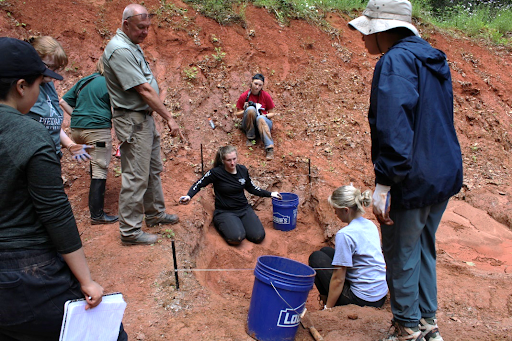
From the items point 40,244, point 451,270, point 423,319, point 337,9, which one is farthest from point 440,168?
point 337,9

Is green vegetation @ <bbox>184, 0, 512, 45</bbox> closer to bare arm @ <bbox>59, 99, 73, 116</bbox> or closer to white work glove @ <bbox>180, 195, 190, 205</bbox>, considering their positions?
bare arm @ <bbox>59, 99, 73, 116</bbox>

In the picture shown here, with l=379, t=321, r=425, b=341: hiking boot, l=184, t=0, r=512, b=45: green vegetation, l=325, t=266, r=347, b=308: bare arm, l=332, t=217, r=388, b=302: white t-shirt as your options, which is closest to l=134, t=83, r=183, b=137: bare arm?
l=332, t=217, r=388, b=302: white t-shirt

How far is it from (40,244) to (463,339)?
2969 mm

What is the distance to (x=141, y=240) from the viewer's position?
4289 millimetres

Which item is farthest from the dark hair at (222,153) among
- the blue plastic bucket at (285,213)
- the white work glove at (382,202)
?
the white work glove at (382,202)

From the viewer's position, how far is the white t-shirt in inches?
128

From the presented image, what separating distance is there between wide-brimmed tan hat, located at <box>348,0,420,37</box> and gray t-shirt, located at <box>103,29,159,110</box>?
2.26m

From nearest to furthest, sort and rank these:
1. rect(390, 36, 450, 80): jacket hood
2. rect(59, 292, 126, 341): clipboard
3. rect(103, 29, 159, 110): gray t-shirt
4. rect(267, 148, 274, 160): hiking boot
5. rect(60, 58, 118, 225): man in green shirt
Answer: rect(59, 292, 126, 341): clipboard → rect(390, 36, 450, 80): jacket hood → rect(103, 29, 159, 110): gray t-shirt → rect(60, 58, 118, 225): man in green shirt → rect(267, 148, 274, 160): hiking boot

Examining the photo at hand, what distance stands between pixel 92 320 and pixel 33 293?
0.31 metres

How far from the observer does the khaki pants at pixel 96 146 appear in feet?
15.6

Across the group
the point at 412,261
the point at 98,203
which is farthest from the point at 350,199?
the point at 98,203

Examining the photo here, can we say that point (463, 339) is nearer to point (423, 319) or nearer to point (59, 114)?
point (423, 319)

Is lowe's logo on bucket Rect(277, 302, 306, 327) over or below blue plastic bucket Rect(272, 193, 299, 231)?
over

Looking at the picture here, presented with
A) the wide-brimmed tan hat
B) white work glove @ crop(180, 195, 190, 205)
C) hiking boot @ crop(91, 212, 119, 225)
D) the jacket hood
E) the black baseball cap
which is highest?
the wide-brimmed tan hat
